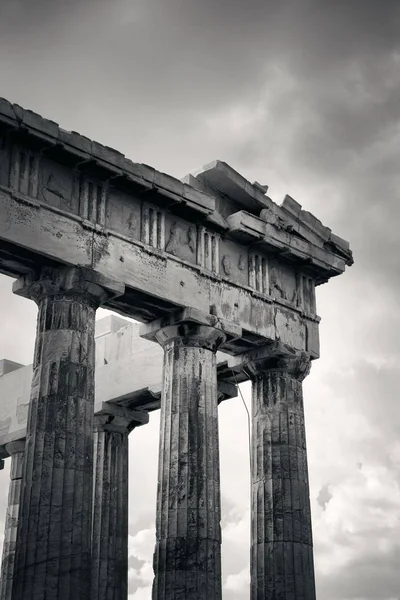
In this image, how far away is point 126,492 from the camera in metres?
35.0

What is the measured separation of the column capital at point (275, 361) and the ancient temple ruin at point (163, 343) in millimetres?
45

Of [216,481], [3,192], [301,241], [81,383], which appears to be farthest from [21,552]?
[301,241]

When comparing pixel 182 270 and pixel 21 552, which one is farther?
pixel 182 270

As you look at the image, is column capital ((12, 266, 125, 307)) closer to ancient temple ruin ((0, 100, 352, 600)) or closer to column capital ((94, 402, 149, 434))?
ancient temple ruin ((0, 100, 352, 600))

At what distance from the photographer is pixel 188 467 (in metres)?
28.1

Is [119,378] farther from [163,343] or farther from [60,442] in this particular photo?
[60,442]

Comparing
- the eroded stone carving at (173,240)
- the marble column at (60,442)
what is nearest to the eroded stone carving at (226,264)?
the eroded stone carving at (173,240)

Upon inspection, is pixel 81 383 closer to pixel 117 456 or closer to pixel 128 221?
pixel 128 221

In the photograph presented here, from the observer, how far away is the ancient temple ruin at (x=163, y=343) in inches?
1005

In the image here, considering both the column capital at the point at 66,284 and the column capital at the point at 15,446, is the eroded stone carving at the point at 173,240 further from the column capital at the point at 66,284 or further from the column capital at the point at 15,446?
the column capital at the point at 15,446

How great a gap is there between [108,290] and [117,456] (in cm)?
934

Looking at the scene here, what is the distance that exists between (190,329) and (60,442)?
571 centimetres

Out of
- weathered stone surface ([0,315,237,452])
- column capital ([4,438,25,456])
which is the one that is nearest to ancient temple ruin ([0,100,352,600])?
weathered stone surface ([0,315,237,452])

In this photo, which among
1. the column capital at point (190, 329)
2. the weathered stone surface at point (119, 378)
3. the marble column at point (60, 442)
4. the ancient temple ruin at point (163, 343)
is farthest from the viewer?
the weathered stone surface at point (119, 378)
